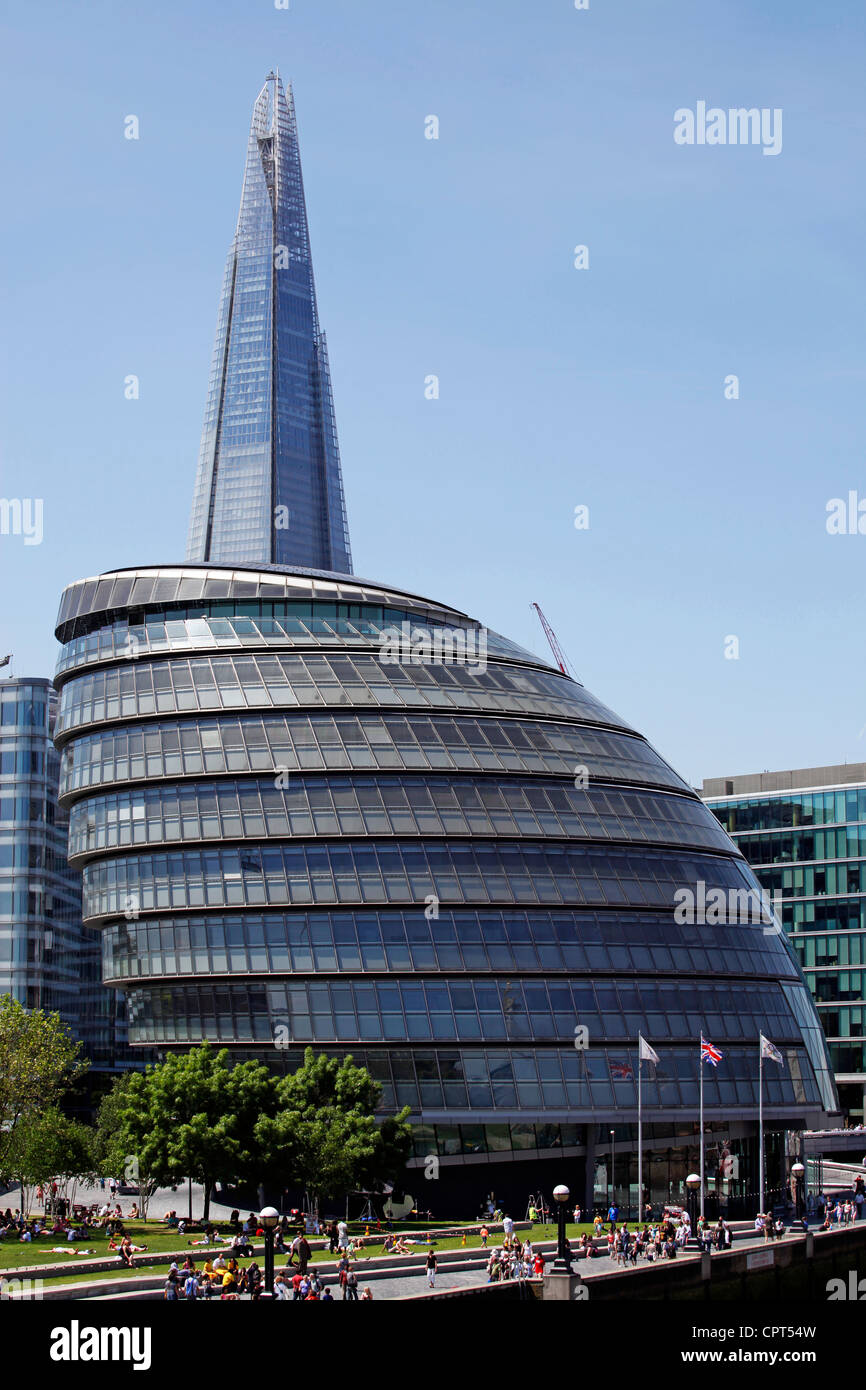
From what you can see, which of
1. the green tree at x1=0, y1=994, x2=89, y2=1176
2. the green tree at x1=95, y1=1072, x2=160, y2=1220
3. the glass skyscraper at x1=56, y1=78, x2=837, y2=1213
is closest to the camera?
the green tree at x1=95, y1=1072, x2=160, y2=1220

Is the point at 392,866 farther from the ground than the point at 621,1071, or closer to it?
farther from the ground

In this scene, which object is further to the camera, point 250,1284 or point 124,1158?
point 124,1158

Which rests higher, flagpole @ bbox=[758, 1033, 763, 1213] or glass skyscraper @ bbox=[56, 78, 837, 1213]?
glass skyscraper @ bbox=[56, 78, 837, 1213]

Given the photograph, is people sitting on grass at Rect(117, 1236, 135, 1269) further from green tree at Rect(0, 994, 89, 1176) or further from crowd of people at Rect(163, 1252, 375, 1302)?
green tree at Rect(0, 994, 89, 1176)

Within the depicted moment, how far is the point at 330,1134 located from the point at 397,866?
2051 cm

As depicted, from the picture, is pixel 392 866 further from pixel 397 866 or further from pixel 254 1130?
pixel 254 1130

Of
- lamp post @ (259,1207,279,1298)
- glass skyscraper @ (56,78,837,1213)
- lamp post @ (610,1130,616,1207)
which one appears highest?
glass skyscraper @ (56,78,837,1213)

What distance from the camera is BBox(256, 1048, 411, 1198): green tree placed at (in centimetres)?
7150

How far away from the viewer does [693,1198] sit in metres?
84.8

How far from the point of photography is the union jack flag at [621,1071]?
8925 cm

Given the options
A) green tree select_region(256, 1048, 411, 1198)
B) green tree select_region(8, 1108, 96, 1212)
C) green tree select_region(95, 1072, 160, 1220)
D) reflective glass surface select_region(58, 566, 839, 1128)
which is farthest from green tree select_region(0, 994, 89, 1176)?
green tree select_region(256, 1048, 411, 1198)

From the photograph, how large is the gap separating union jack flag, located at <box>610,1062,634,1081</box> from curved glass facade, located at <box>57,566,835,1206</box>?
0.42ft

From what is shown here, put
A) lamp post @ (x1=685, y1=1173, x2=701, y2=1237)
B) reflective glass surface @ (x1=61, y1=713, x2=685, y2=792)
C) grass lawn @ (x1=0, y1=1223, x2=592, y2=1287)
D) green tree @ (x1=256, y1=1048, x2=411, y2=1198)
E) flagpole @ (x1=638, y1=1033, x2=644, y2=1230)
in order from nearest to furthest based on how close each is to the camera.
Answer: grass lawn @ (x1=0, y1=1223, x2=592, y2=1287), green tree @ (x1=256, y1=1048, x2=411, y2=1198), lamp post @ (x1=685, y1=1173, x2=701, y2=1237), flagpole @ (x1=638, y1=1033, x2=644, y2=1230), reflective glass surface @ (x1=61, y1=713, x2=685, y2=792)

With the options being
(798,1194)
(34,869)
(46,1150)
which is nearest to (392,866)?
(46,1150)
